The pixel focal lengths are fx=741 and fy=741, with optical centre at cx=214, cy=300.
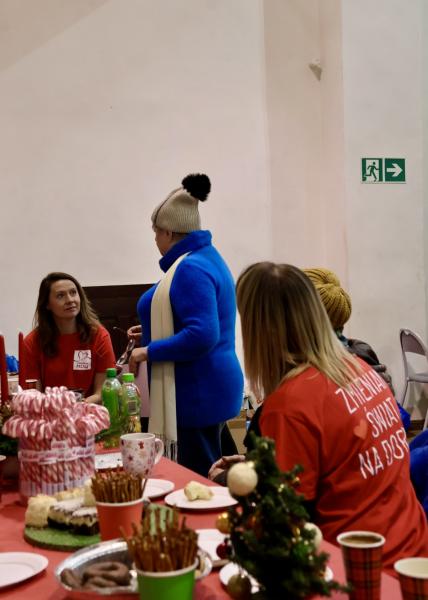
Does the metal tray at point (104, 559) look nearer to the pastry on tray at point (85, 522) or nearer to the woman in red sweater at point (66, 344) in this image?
the pastry on tray at point (85, 522)

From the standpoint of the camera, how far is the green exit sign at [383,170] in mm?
6023

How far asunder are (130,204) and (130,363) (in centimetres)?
299

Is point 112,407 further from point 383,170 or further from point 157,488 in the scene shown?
point 383,170

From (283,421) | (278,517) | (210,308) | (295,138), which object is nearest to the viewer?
(278,517)

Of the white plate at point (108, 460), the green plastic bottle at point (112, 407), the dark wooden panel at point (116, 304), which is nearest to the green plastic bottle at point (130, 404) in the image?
the green plastic bottle at point (112, 407)

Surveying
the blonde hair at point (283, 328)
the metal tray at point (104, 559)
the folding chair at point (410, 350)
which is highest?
the blonde hair at point (283, 328)

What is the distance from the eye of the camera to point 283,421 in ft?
4.91

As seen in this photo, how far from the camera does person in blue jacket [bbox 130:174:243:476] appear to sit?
116 inches

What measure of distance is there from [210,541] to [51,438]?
0.45 m

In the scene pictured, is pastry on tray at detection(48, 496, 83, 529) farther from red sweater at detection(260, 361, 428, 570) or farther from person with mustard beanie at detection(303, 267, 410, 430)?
person with mustard beanie at detection(303, 267, 410, 430)

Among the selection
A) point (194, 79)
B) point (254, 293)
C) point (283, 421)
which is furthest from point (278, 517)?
point (194, 79)

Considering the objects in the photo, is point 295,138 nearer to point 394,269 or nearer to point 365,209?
point 365,209

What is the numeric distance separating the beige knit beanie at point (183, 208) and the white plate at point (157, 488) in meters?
1.49

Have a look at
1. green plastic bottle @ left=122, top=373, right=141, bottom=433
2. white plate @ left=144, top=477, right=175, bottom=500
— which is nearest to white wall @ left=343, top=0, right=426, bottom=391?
green plastic bottle @ left=122, top=373, right=141, bottom=433
